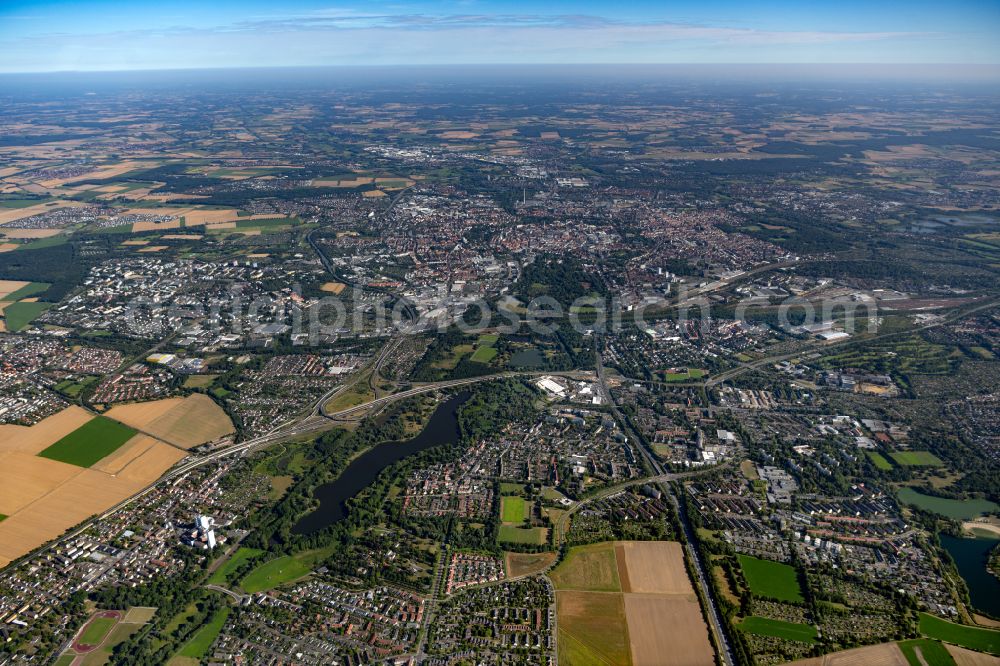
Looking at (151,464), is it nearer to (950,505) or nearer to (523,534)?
(523,534)

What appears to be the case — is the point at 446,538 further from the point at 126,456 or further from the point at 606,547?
the point at 126,456

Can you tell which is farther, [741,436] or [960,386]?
[960,386]

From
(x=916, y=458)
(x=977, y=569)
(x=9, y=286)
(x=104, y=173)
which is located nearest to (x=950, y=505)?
(x=916, y=458)

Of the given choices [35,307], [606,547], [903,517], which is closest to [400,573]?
[606,547]

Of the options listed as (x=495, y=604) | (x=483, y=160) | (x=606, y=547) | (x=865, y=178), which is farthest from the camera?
(x=483, y=160)

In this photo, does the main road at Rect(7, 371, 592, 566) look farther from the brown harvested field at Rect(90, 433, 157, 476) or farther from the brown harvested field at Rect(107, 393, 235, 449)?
the brown harvested field at Rect(90, 433, 157, 476)

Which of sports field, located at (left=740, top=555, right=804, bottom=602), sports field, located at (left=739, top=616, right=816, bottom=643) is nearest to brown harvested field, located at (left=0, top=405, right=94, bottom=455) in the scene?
sports field, located at (left=739, top=616, right=816, bottom=643)
